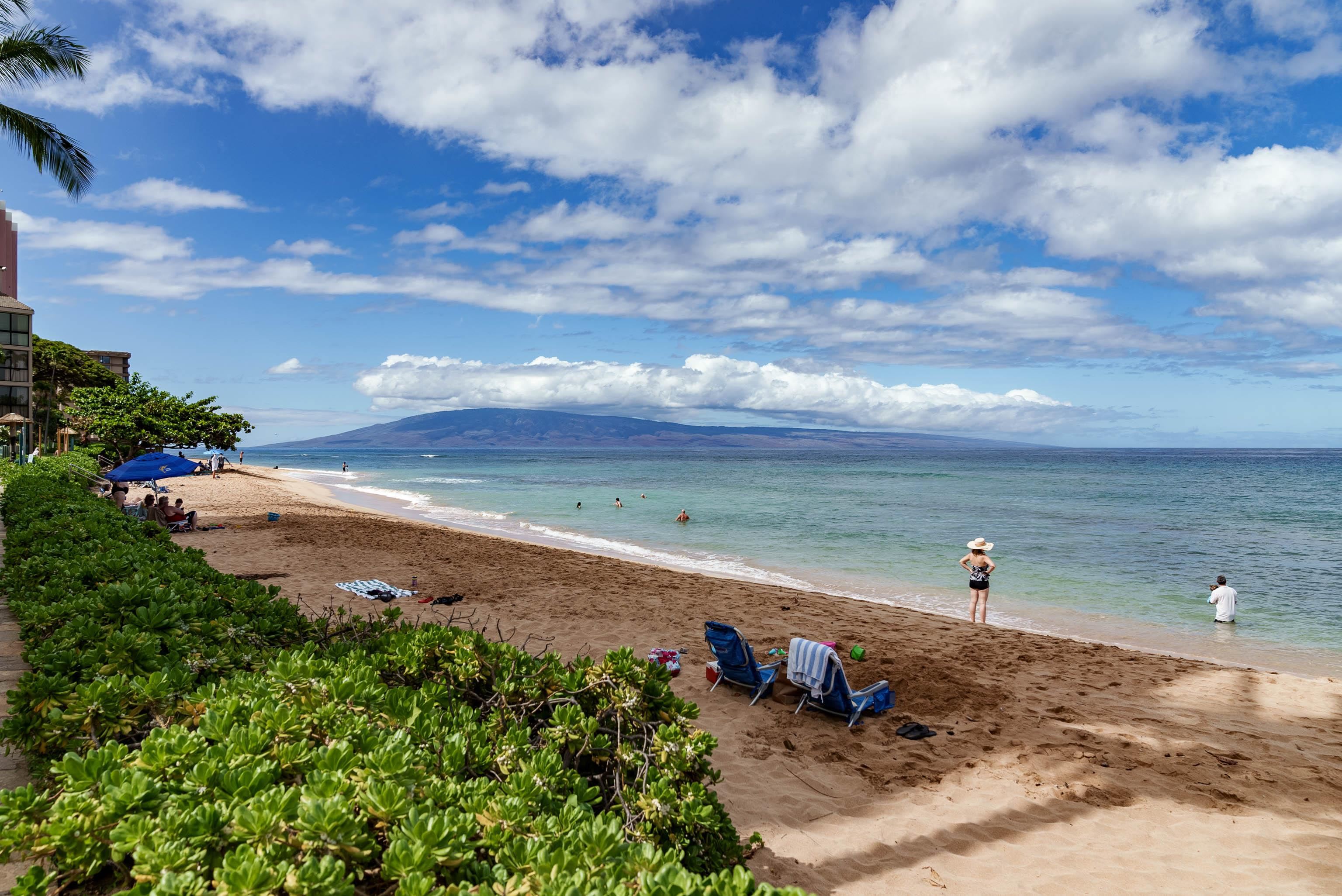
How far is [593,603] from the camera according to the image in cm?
1102

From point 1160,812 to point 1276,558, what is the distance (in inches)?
838

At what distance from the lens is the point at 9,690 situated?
3.22m

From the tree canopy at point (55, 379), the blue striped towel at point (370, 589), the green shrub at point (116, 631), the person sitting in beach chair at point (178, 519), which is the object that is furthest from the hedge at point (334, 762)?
the tree canopy at point (55, 379)

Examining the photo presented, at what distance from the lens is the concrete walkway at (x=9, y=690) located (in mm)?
2359

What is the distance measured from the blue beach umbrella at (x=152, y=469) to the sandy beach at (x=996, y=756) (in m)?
7.12

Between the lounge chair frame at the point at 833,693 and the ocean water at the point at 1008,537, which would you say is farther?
the ocean water at the point at 1008,537

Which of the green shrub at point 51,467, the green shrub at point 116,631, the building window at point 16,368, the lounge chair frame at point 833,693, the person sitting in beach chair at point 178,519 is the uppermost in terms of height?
the building window at point 16,368

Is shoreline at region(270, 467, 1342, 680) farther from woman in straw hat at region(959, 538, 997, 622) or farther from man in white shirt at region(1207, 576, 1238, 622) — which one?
man in white shirt at region(1207, 576, 1238, 622)

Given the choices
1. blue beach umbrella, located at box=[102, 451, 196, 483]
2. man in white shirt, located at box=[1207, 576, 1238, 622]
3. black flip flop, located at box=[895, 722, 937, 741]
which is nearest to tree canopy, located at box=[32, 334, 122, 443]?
blue beach umbrella, located at box=[102, 451, 196, 483]

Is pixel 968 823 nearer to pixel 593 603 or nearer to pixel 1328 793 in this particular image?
pixel 1328 793

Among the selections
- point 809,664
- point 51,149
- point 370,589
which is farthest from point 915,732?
point 51,149

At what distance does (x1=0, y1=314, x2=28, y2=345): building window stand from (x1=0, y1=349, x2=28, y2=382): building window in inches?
24.9

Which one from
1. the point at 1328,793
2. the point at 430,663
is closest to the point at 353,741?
the point at 430,663

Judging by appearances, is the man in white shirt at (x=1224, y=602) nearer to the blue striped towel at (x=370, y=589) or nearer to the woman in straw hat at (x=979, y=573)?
the woman in straw hat at (x=979, y=573)
